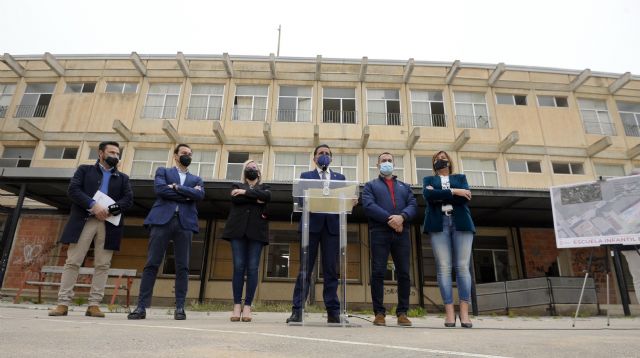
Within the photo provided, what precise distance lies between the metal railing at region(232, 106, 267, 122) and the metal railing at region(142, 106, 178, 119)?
2563 millimetres

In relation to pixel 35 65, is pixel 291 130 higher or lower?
lower

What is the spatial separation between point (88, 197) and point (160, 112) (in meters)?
13.0

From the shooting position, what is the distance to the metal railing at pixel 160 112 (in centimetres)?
1558

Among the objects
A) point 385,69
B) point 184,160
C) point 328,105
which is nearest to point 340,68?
point 328,105

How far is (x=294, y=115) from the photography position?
15773 mm

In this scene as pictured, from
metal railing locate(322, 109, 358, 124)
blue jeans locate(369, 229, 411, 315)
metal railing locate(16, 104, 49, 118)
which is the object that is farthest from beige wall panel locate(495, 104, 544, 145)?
metal railing locate(16, 104, 49, 118)

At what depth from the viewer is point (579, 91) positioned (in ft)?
53.4

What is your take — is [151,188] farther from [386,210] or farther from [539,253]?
[539,253]

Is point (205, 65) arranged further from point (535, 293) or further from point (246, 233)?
point (535, 293)

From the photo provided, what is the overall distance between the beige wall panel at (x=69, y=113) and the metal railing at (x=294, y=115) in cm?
814

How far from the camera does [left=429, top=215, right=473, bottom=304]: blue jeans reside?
12.4 ft

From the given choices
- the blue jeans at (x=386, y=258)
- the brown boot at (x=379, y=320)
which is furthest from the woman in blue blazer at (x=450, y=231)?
the brown boot at (x=379, y=320)

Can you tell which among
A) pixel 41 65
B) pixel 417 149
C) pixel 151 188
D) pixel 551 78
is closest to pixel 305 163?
pixel 417 149

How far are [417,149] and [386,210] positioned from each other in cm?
1167
